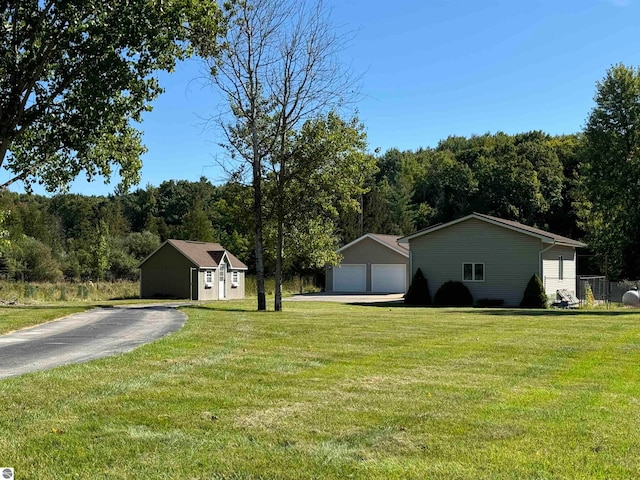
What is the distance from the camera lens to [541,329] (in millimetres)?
16344

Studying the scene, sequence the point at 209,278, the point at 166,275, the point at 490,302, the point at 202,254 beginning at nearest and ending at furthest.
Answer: the point at 490,302 → the point at 166,275 → the point at 209,278 → the point at 202,254

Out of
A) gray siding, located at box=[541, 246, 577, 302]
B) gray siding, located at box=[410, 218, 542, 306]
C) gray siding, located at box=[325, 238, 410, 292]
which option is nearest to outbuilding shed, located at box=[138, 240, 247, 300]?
gray siding, located at box=[325, 238, 410, 292]

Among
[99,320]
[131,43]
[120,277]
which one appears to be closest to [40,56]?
[131,43]

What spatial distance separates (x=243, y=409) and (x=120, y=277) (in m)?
57.6

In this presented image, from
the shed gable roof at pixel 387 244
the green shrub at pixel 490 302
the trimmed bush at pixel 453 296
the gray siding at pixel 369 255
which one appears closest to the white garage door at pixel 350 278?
the gray siding at pixel 369 255

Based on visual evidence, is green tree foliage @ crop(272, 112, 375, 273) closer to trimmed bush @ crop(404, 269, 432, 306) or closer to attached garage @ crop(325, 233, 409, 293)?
trimmed bush @ crop(404, 269, 432, 306)

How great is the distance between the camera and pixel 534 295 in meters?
32.2

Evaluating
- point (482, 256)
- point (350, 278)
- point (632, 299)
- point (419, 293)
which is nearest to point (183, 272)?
point (350, 278)

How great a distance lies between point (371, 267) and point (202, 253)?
1367 cm

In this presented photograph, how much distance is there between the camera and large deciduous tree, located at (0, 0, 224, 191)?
1527 cm

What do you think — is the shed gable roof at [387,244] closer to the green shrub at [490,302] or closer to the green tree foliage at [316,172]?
the green shrub at [490,302]

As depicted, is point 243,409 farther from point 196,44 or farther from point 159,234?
point 159,234

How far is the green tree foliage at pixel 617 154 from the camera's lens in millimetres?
29328

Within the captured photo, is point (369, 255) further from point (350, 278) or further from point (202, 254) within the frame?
point (202, 254)
